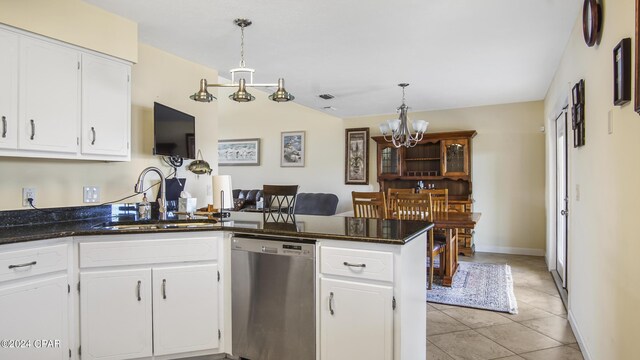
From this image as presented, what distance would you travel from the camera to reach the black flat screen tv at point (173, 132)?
2.96 metres

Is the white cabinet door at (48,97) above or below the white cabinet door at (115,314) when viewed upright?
above

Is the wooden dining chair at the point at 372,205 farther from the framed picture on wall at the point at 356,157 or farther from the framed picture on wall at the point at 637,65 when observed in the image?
the framed picture on wall at the point at 637,65

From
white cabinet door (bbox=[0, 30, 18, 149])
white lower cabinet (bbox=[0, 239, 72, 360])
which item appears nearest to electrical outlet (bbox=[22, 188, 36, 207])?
white cabinet door (bbox=[0, 30, 18, 149])

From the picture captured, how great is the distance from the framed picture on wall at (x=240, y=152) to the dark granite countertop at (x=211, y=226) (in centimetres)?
500

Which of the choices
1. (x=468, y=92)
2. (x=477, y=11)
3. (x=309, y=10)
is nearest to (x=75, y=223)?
(x=309, y=10)

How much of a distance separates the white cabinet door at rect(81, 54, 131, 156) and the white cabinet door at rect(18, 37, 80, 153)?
0.20ft

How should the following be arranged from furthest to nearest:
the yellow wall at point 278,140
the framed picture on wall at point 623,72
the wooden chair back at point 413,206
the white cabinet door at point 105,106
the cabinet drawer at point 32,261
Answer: the yellow wall at point 278,140
the wooden chair back at point 413,206
the white cabinet door at point 105,106
the cabinet drawer at point 32,261
the framed picture on wall at point 623,72

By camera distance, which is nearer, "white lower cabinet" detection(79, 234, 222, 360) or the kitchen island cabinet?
the kitchen island cabinet

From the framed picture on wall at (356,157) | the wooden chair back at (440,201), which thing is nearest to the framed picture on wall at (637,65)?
the wooden chair back at (440,201)

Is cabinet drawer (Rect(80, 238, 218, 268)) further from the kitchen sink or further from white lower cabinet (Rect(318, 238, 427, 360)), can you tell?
white lower cabinet (Rect(318, 238, 427, 360))

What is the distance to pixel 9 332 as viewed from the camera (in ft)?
6.07

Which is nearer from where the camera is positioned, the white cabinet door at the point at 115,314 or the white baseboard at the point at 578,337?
the white cabinet door at the point at 115,314

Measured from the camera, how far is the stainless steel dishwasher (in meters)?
2.08

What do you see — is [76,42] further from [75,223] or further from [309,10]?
[309,10]
